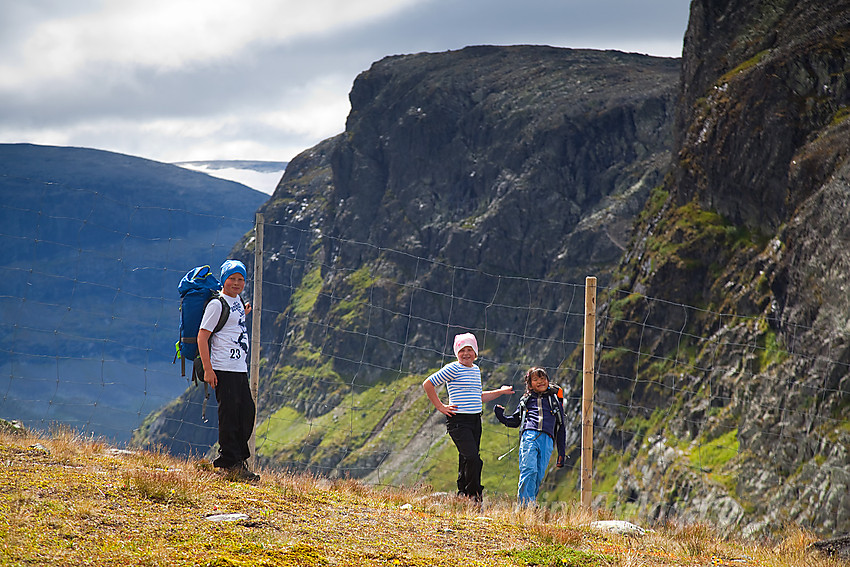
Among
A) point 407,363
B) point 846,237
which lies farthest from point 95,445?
point 407,363

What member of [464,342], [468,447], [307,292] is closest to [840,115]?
[464,342]

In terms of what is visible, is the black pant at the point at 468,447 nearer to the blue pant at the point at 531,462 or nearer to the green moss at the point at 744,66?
the blue pant at the point at 531,462

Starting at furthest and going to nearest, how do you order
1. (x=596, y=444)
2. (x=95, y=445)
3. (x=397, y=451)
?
(x=397, y=451), (x=596, y=444), (x=95, y=445)

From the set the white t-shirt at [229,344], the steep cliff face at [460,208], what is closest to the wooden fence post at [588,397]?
the white t-shirt at [229,344]

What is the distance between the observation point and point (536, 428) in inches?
393

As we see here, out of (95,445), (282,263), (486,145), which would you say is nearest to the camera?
(95,445)

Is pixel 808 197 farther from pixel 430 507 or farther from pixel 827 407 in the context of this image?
pixel 430 507

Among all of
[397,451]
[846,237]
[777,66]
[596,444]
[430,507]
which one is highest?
[777,66]

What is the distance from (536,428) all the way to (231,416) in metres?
3.36

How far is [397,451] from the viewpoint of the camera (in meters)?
127

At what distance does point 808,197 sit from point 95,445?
41.9 meters

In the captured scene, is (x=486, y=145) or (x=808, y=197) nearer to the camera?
(x=808, y=197)

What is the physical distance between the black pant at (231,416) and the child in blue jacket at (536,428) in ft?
9.60

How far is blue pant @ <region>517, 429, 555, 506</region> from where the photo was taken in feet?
32.3
